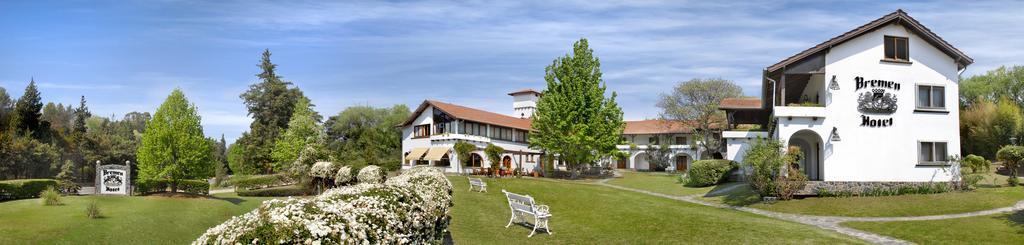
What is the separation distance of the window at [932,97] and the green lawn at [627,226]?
12.5 m

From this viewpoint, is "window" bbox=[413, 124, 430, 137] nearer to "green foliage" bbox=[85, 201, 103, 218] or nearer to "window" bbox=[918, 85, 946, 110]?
"green foliage" bbox=[85, 201, 103, 218]

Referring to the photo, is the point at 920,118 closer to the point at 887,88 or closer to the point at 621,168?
the point at 887,88

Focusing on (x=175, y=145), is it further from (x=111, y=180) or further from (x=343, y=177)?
(x=343, y=177)

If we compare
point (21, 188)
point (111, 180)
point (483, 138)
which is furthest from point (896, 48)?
point (21, 188)

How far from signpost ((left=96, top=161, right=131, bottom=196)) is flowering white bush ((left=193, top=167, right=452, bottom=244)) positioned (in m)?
29.1

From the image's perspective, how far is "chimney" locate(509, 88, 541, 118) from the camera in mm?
80875

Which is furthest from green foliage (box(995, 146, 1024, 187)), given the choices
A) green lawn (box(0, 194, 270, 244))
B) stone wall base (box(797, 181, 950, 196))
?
green lawn (box(0, 194, 270, 244))

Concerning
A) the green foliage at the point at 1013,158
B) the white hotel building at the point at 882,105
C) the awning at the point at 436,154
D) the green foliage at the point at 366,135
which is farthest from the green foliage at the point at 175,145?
the green foliage at the point at 1013,158

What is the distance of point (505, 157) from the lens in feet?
205

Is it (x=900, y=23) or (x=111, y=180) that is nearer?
(x=900, y=23)

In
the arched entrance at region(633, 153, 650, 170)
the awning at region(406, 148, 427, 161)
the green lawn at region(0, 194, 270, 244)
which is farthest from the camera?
the arched entrance at region(633, 153, 650, 170)

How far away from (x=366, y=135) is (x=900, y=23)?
53.9 meters

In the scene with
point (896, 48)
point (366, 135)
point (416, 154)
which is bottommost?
point (416, 154)

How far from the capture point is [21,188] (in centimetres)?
3017
